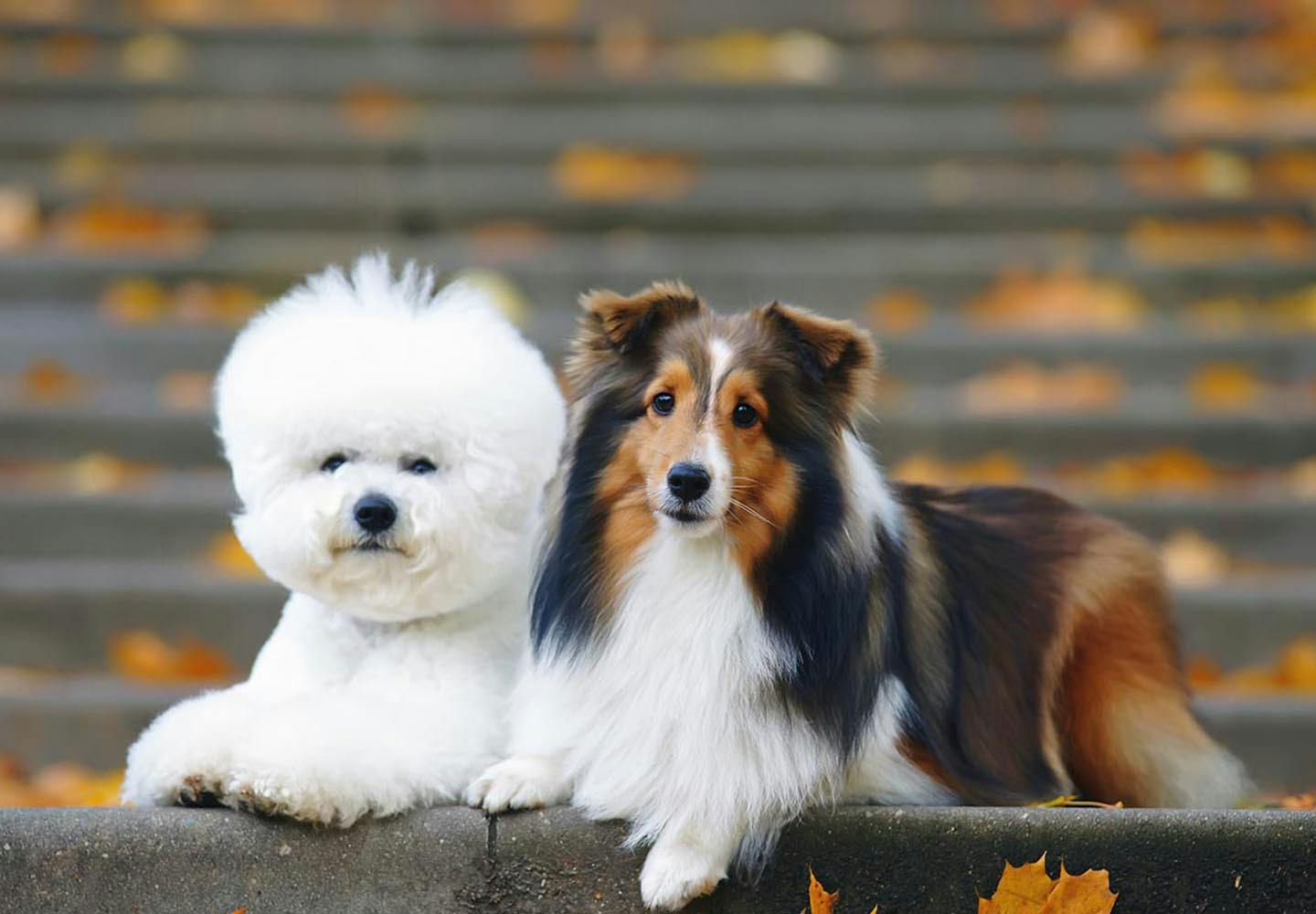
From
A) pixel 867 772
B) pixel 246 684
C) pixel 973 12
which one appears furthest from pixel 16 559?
pixel 973 12

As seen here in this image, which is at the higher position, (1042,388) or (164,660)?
(1042,388)

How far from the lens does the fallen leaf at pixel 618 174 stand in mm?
6598

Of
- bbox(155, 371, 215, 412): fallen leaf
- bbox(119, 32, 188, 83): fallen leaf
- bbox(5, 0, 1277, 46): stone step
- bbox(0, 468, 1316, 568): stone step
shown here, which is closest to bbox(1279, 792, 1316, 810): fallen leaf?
bbox(0, 468, 1316, 568): stone step

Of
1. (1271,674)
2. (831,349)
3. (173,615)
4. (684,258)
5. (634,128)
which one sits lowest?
(1271,674)

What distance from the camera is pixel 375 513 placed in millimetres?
3119

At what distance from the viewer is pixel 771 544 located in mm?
3059

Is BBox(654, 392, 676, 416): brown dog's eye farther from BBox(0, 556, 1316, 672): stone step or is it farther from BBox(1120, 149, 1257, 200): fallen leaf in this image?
BBox(1120, 149, 1257, 200): fallen leaf

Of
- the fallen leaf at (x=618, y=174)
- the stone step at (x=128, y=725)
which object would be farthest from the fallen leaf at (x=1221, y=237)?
the stone step at (x=128, y=725)

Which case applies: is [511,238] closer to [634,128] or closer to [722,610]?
[634,128]

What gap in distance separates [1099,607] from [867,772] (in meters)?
0.81

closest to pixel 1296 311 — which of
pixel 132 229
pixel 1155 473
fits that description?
pixel 1155 473

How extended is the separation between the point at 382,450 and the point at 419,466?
9 cm

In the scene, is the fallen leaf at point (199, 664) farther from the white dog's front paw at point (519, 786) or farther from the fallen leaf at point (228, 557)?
the white dog's front paw at point (519, 786)

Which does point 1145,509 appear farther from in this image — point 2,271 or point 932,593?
point 2,271
